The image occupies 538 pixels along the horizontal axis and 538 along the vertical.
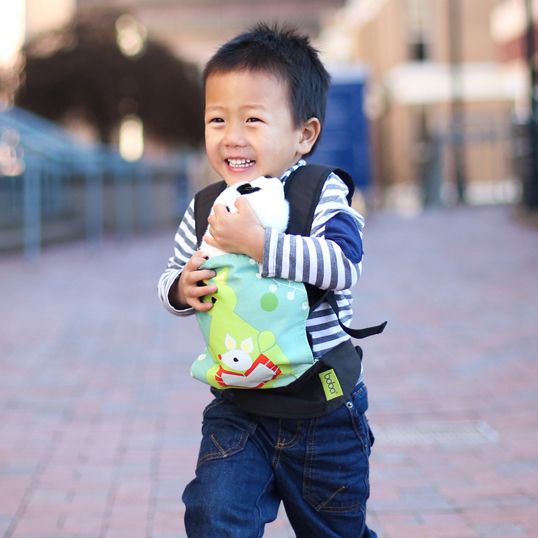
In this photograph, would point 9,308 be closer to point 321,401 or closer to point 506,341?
point 506,341

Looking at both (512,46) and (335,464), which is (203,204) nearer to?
(335,464)

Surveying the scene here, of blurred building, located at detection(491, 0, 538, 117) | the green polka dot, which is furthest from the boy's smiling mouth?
blurred building, located at detection(491, 0, 538, 117)

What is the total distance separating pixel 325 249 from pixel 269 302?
160mm

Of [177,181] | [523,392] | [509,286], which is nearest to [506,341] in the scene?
[523,392]

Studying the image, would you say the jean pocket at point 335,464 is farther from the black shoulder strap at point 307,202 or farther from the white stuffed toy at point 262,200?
the white stuffed toy at point 262,200

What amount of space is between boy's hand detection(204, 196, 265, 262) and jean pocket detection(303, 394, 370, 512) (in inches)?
16.5

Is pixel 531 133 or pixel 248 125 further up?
pixel 531 133

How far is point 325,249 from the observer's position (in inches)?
89.9

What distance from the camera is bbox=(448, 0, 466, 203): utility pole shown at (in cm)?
2156

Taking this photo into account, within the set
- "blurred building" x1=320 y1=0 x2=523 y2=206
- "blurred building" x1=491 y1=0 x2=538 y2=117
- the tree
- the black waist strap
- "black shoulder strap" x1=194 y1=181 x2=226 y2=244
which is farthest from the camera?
"blurred building" x1=320 y1=0 x2=523 y2=206

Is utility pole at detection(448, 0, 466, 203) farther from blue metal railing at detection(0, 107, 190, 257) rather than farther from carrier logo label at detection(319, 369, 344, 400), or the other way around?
carrier logo label at detection(319, 369, 344, 400)

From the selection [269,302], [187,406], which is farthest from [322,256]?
[187,406]

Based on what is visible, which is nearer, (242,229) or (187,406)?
(242,229)

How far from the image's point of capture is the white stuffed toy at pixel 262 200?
2.28m
